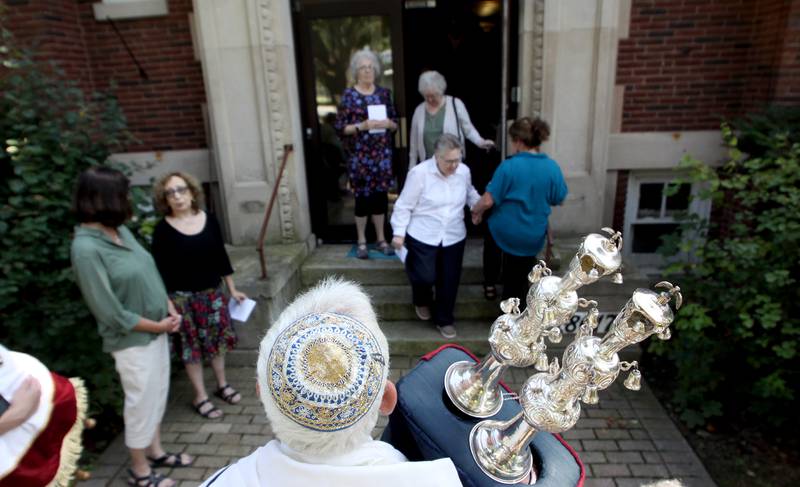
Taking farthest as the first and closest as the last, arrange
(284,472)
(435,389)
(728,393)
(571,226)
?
(571,226)
(728,393)
(435,389)
(284,472)

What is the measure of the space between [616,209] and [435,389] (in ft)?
16.4

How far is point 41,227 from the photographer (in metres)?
3.14

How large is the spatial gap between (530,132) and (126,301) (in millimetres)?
2981

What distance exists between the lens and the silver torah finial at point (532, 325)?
103cm

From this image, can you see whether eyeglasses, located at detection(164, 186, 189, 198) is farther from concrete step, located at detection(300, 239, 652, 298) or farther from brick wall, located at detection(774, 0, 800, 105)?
brick wall, located at detection(774, 0, 800, 105)

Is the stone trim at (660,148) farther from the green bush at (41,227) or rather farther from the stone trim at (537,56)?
the green bush at (41,227)

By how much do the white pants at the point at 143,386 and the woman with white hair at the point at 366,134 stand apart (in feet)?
8.44

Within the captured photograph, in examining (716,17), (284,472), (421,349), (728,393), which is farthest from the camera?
(716,17)

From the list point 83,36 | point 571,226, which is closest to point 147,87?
point 83,36

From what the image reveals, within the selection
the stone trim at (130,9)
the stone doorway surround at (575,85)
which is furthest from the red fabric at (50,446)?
the stone trim at (130,9)

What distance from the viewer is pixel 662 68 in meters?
5.09

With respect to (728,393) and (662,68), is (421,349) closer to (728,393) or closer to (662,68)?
(728,393)

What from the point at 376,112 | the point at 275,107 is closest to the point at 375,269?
the point at 376,112

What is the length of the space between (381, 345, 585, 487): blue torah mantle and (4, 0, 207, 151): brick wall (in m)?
5.18
